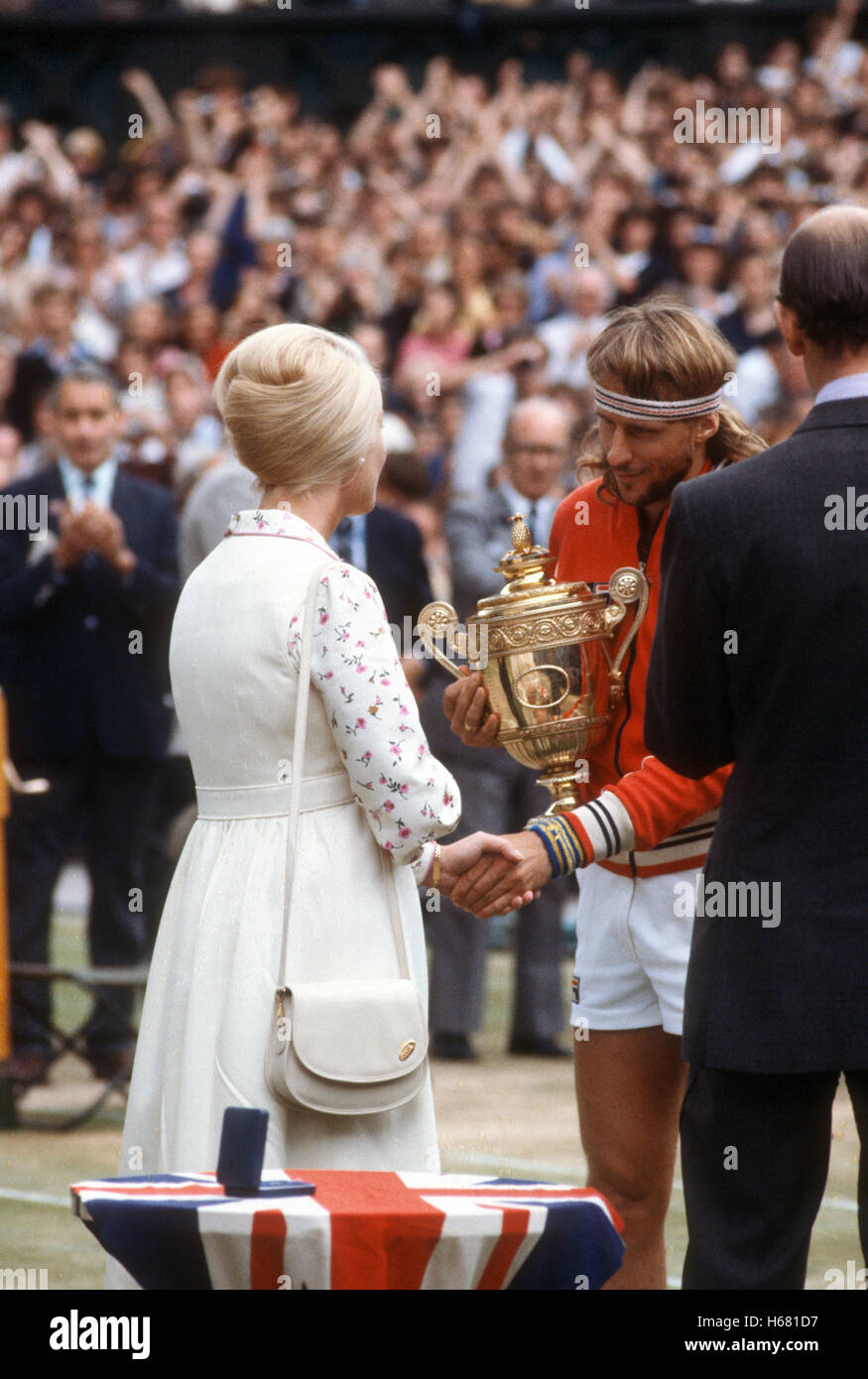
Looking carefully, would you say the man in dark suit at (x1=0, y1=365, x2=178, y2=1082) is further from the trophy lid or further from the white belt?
the white belt

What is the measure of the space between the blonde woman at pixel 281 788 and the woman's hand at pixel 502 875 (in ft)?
0.97

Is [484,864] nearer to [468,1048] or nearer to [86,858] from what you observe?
[86,858]

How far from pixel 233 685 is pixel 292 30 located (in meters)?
13.9

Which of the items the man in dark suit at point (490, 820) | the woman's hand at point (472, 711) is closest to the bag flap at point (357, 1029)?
the woman's hand at point (472, 711)

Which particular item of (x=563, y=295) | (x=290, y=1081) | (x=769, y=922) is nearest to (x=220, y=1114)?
(x=290, y=1081)

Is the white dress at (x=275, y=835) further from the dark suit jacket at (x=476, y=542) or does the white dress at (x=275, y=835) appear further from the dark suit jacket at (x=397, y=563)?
the dark suit jacket at (x=476, y=542)

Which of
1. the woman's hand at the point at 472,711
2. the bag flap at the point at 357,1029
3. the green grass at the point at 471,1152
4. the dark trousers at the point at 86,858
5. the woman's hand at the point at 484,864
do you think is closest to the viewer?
the bag flap at the point at 357,1029

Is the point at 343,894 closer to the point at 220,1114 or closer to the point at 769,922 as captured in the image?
the point at 220,1114

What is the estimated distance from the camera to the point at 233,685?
9.52 ft

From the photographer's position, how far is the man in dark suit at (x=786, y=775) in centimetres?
261

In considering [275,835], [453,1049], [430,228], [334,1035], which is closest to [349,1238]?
[334,1035]

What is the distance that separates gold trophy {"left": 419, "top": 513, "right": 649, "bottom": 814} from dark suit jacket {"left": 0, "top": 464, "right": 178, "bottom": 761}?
329 centimetres

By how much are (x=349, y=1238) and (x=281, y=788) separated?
884 mm

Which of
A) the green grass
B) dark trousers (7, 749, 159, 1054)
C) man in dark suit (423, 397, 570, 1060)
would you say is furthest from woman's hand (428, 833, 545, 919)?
man in dark suit (423, 397, 570, 1060)
